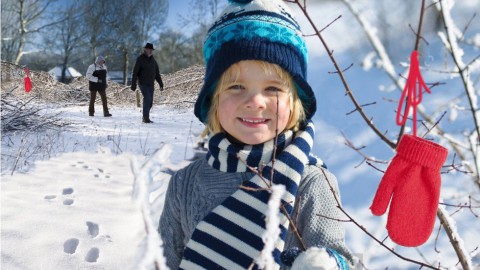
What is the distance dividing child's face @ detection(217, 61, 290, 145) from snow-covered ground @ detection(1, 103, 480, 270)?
0.77 feet

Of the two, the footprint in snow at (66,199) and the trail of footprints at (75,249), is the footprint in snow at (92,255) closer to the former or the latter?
the trail of footprints at (75,249)

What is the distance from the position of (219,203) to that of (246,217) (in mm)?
118

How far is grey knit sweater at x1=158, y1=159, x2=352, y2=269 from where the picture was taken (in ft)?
3.36

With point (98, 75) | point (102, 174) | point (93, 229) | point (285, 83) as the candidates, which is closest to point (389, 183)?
point (285, 83)

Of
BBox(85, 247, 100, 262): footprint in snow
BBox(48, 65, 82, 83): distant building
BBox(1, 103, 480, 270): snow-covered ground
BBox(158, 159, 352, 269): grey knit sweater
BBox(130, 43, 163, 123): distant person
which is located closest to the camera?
BBox(158, 159, 352, 269): grey knit sweater

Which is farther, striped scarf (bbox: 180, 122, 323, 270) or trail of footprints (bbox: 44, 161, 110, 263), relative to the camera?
trail of footprints (bbox: 44, 161, 110, 263)

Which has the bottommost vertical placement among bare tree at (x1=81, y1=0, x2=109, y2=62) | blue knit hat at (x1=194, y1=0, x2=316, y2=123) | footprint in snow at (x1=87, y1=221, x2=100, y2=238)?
footprint in snow at (x1=87, y1=221, x2=100, y2=238)

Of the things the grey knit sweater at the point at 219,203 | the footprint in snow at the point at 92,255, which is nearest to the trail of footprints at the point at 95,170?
the footprint in snow at the point at 92,255

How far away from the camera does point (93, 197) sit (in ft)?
9.48

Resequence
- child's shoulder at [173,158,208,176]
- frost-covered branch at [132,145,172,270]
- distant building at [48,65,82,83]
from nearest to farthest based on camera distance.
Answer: frost-covered branch at [132,145,172,270] → child's shoulder at [173,158,208,176] → distant building at [48,65,82,83]

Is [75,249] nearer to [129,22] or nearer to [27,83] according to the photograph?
[129,22]

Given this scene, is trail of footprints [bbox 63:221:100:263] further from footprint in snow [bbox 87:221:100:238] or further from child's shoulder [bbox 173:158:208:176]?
child's shoulder [bbox 173:158:208:176]

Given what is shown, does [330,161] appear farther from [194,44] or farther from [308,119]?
[194,44]

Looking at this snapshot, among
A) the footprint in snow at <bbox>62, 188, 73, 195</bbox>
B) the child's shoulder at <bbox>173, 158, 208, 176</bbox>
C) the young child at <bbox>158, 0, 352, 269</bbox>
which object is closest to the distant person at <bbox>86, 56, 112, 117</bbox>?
the footprint in snow at <bbox>62, 188, 73, 195</bbox>
